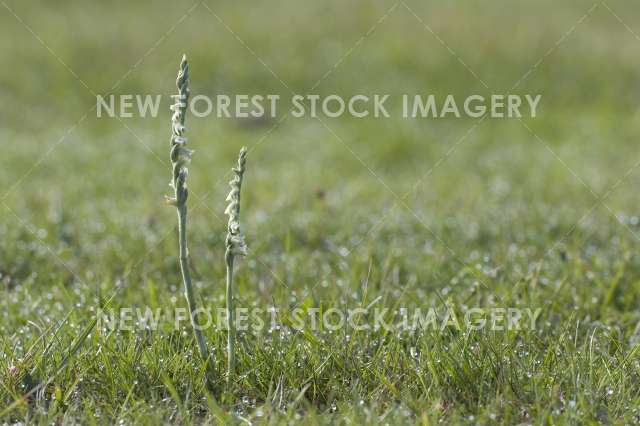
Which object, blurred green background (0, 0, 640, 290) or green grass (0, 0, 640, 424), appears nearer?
green grass (0, 0, 640, 424)

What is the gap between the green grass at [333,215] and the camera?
238 centimetres

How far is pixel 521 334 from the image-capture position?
2797mm

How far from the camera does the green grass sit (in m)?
2.38

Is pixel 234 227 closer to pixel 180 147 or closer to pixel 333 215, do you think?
pixel 180 147

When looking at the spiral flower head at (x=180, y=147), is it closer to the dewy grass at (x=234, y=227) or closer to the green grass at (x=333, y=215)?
the dewy grass at (x=234, y=227)

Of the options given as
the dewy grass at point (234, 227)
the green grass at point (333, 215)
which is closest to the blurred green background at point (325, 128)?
the green grass at point (333, 215)


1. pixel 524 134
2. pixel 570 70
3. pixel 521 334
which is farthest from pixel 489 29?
pixel 521 334

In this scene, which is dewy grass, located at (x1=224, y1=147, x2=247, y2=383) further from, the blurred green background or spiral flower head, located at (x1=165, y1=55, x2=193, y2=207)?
the blurred green background

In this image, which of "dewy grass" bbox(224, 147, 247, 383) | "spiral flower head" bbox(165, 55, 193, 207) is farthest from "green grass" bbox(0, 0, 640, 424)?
"spiral flower head" bbox(165, 55, 193, 207)

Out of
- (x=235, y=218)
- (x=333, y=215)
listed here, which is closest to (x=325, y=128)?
(x=333, y=215)

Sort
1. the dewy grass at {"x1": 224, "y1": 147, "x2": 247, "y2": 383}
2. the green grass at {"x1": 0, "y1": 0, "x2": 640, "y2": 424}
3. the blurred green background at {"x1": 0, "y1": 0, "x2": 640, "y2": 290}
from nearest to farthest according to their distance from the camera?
the dewy grass at {"x1": 224, "y1": 147, "x2": 247, "y2": 383}
the green grass at {"x1": 0, "y1": 0, "x2": 640, "y2": 424}
the blurred green background at {"x1": 0, "y1": 0, "x2": 640, "y2": 290}

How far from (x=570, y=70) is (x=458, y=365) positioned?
23.3ft

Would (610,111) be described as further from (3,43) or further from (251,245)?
(3,43)

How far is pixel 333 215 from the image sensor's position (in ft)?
15.6
